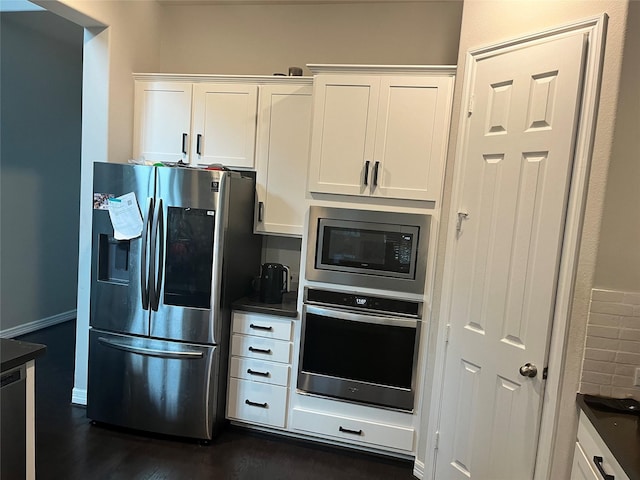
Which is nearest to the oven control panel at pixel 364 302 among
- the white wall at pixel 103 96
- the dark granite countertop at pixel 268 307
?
the dark granite countertop at pixel 268 307

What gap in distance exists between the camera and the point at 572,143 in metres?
1.84

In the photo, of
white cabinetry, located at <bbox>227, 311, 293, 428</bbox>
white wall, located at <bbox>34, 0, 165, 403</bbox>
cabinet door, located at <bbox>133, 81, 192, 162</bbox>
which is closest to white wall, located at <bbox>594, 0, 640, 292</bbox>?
white cabinetry, located at <bbox>227, 311, 293, 428</bbox>

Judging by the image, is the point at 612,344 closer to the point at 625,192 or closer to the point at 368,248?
the point at 625,192

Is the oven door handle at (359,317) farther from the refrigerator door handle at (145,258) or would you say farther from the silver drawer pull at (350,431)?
the refrigerator door handle at (145,258)

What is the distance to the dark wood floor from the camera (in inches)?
101

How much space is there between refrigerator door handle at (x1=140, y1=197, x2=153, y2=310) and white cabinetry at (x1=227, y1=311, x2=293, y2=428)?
553mm

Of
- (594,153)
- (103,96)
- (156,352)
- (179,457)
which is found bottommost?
(179,457)

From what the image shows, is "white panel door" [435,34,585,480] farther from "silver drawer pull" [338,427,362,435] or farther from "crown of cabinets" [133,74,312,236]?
"crown of cabinets" [133,74,312,236]

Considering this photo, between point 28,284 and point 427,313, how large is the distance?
150 inches

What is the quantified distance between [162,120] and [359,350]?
2.07 m

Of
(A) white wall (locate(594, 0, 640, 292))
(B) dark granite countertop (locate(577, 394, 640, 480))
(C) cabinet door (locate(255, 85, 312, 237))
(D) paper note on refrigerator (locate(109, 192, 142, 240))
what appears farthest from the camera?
(C) cabinet door (locate(255, 85, 312, 237))

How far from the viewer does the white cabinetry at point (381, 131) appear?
8.53ft

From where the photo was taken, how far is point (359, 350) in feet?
9.09

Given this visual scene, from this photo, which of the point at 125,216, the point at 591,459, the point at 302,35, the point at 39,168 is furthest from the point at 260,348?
the point at 39,168
